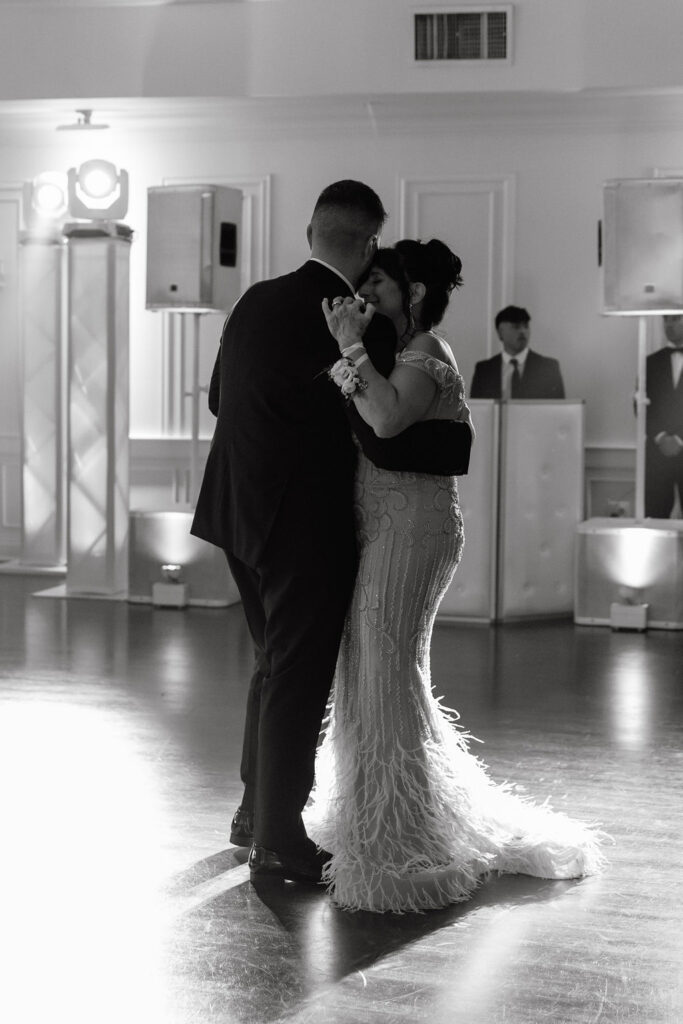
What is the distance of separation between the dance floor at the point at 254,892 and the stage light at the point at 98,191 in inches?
124

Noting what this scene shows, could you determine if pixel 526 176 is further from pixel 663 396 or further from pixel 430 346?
pixel 430 346

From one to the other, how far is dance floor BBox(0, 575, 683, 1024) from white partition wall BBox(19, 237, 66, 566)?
3180mm

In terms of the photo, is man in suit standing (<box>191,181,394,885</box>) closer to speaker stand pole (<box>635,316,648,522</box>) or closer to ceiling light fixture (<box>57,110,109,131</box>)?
speaker stand pole (<box>635,316,648,522</box>)

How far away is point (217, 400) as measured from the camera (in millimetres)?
3102

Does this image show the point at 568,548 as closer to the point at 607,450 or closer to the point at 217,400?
the point at 607,450

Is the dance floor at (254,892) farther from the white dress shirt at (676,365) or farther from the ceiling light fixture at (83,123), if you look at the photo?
the ceiling light fixture at (83,123)

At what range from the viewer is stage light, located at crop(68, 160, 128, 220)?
750 cm

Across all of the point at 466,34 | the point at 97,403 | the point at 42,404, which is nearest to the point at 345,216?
the point at 97,403

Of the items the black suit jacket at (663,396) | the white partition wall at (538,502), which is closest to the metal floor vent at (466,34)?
the black suit jacket at (663,396)

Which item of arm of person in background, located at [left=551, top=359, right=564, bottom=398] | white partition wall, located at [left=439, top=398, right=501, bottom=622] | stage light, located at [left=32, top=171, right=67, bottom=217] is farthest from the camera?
stage light, located at [left=32, top=171, right=67, bottom=217]

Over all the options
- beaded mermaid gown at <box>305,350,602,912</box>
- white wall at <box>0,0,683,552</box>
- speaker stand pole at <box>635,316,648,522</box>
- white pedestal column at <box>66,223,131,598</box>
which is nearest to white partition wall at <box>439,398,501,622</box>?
speaker stand pole at <box>635,316,648,522</box>

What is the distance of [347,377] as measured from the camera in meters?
2.72

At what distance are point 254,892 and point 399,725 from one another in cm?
48

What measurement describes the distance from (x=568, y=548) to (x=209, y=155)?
11.6 ft
